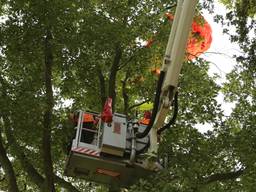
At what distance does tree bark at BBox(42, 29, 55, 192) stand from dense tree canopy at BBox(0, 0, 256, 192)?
27mm

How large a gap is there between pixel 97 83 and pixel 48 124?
2.89 meters

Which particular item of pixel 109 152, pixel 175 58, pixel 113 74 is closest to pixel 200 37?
pixel 113 74

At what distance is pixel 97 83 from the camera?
14.9 metres

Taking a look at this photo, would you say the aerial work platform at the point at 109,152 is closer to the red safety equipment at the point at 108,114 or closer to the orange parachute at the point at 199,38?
the red safety equipment at the point at 108,114

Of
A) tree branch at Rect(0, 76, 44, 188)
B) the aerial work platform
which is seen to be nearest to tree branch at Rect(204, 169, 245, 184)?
the aerial work platform

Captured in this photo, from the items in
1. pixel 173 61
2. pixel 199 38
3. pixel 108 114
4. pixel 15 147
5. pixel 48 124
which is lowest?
pixel 15 147

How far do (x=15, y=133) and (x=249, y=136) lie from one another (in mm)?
6224

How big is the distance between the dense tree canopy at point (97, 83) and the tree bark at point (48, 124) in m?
0.03

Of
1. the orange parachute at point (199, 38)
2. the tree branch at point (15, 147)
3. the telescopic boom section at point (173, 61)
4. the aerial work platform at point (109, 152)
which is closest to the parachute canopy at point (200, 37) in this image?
the orange parachute at point (199, 38)

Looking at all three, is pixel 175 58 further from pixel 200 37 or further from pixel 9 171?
pixel 9 171

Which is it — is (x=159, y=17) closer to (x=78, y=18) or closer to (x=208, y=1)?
(x=208, y=1)

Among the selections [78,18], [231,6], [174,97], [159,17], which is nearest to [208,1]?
[159,17]

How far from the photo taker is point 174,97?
938 centimetres

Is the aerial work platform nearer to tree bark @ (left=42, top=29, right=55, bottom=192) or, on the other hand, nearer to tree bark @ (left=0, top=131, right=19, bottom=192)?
tree bark @ (left=42, top=29, right=55, bottom=192)
